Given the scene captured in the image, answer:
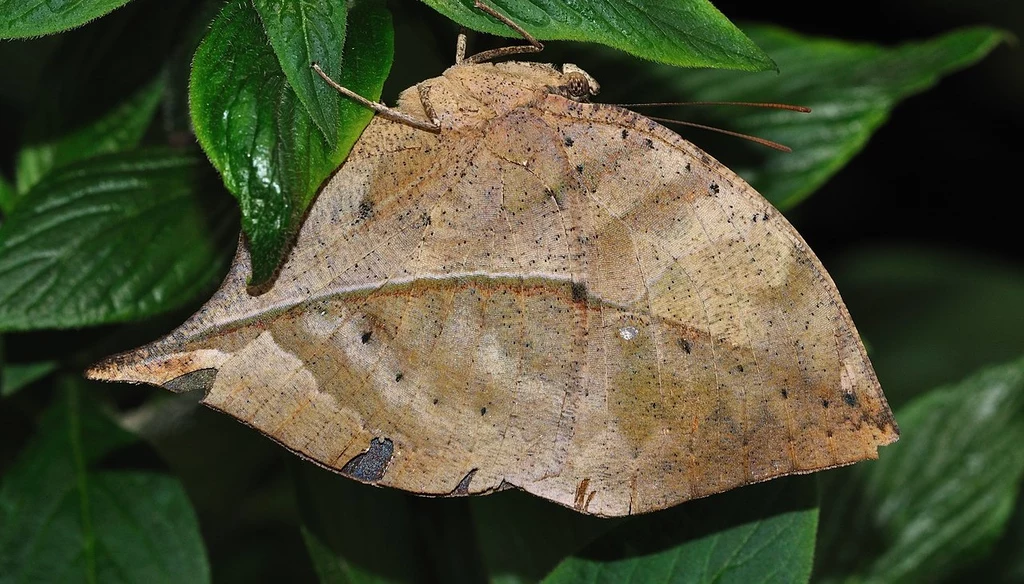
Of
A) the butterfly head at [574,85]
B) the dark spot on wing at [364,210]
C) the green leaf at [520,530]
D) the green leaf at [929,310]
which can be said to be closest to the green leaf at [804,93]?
the butterfly head at [574,85]

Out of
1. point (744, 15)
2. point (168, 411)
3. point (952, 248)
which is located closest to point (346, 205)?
point (168, 411)

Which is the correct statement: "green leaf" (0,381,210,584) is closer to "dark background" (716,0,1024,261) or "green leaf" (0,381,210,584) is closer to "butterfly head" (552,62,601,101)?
"butterfly head" (552,62,601,101)

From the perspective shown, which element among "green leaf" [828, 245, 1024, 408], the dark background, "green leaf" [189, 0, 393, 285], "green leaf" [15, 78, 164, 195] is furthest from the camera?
the dark background

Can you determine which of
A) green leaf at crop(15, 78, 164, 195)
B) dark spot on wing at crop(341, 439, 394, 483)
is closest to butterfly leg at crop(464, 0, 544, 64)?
dark spot on wing at crop(341, 439, 394, 483)

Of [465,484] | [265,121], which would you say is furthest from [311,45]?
[465,484]

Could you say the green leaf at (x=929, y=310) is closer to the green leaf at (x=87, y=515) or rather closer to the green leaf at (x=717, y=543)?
the green leaf at (x=717, y=543)

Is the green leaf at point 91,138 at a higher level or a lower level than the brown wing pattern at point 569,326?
lower
